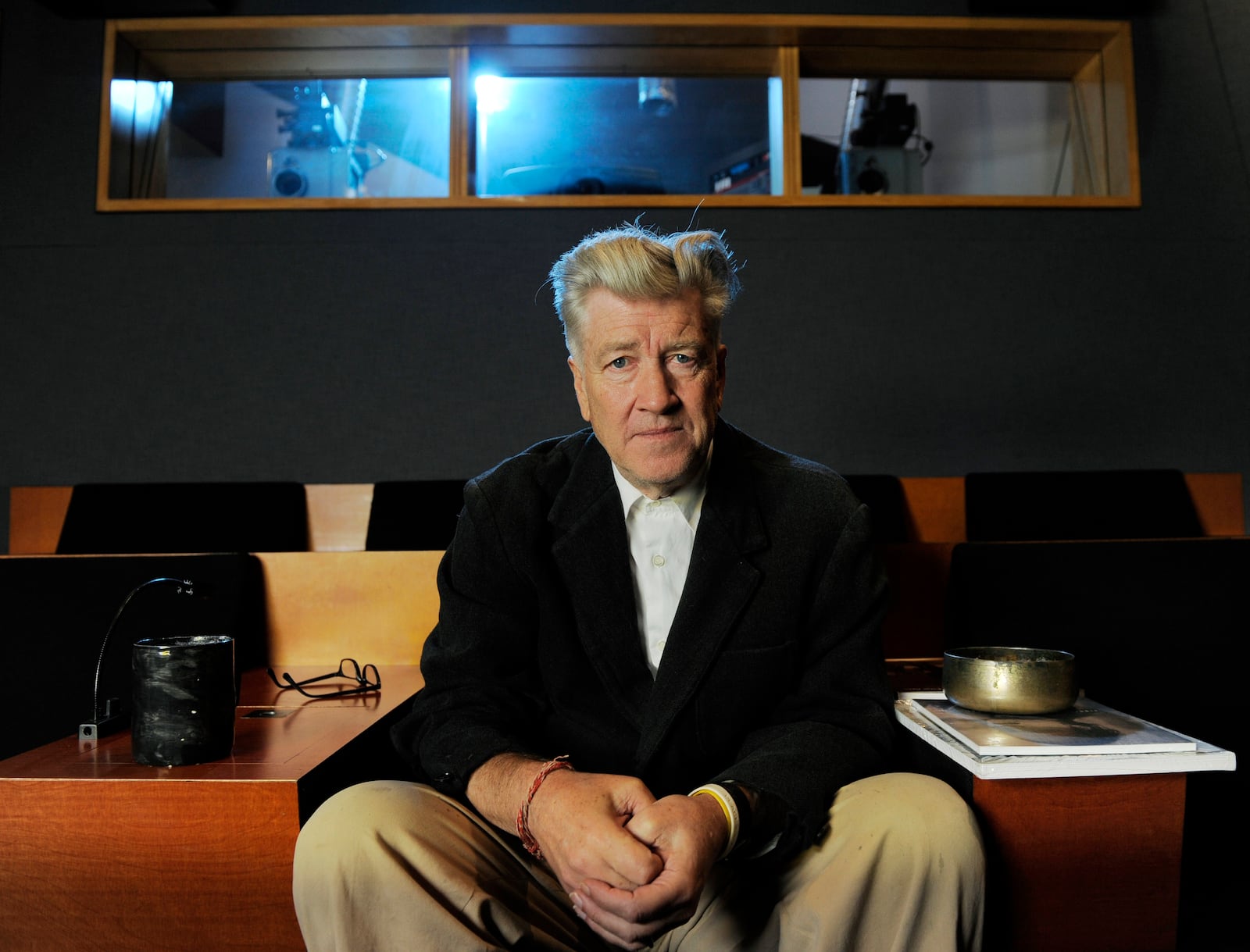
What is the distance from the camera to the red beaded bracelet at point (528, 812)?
3.58 feet

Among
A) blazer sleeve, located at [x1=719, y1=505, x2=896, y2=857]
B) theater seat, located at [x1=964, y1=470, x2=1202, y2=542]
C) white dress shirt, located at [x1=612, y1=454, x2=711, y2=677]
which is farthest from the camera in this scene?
theater seat, located at [x1=964, y1=470, x2=1202, y2=542]

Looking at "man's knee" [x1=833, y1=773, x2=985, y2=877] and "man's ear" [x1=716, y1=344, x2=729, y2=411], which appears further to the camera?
"man's ear" [x1=716, y1=344, x2=729, y2=411]

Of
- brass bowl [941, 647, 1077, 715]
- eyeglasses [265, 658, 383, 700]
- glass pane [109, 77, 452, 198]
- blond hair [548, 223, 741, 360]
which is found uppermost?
glass pane [109, 77, 452, 198]

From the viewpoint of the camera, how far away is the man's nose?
1.24m

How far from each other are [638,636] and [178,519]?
201cm

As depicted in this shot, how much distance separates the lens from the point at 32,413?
3.09 meters

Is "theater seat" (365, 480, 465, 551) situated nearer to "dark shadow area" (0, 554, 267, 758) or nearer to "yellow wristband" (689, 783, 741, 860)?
"dark shadow area" (0, 554, 267, 758)

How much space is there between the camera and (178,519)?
278 cm

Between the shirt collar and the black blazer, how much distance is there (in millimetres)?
14

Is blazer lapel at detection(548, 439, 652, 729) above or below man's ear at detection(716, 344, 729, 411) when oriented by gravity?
below

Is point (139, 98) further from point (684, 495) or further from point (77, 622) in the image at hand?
point (684, 495)

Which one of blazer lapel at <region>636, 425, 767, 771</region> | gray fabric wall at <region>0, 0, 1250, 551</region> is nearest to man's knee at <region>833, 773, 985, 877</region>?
blazer lapel at <region>636, 425, 767, 771</region>

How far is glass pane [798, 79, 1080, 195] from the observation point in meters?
3.26

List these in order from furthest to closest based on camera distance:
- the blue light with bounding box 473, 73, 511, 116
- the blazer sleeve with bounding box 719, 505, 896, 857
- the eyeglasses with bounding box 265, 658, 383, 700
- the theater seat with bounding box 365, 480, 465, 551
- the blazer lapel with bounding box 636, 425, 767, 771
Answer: the blue light with bounding box 473, 73, 511, 116, the theater seat with bounding box 365, 480, 465, 551, the eyeglasses with bounding box 265, 658, 383, 700, the blazer lapel with bounding box 636, 425, 767, 771, the blazer sleeve with bounding box 719, 505, 896, 857
